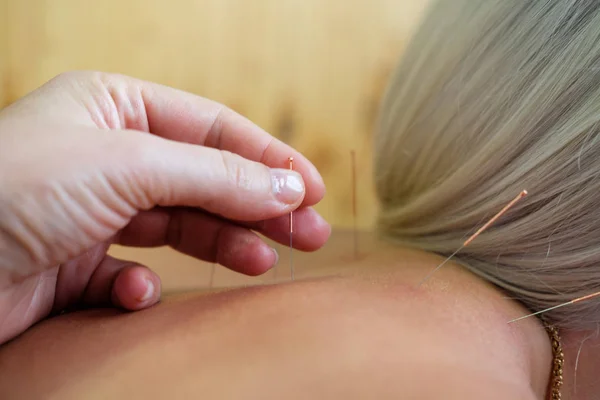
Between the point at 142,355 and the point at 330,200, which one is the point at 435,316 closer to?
the point at 142,355

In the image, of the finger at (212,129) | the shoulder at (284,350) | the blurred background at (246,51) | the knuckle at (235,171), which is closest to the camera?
the shoulder at (284,350)

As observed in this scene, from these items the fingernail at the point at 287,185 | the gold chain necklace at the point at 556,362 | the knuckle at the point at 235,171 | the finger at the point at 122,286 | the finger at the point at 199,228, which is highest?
the knuckle at the point at 235,171

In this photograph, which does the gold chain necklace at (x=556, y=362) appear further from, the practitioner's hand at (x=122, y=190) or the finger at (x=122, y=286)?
the finger at (x=122, y=286)

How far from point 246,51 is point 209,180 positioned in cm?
101

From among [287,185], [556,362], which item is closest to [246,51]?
[287,185]

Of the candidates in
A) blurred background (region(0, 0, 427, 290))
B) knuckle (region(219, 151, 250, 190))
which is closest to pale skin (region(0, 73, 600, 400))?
knuckle (region(219, 151, 250, 190))

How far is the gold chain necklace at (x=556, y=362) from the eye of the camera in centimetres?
74

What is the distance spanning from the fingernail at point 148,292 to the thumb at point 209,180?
122mm

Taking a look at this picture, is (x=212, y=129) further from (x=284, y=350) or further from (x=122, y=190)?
(x=284, y=350)

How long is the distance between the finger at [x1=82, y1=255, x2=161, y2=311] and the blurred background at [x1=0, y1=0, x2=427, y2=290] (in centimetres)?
82

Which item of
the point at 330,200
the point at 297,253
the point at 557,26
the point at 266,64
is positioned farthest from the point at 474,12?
the point at 266,64

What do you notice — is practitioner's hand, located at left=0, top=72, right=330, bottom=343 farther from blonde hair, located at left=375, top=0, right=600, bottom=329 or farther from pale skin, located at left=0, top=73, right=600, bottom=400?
blonde hair, located at left=375, top=0, right=600, bottom=329

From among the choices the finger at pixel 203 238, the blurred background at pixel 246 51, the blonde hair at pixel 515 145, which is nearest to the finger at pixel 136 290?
the finger at pixel 203 238

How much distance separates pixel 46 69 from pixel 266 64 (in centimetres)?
62
